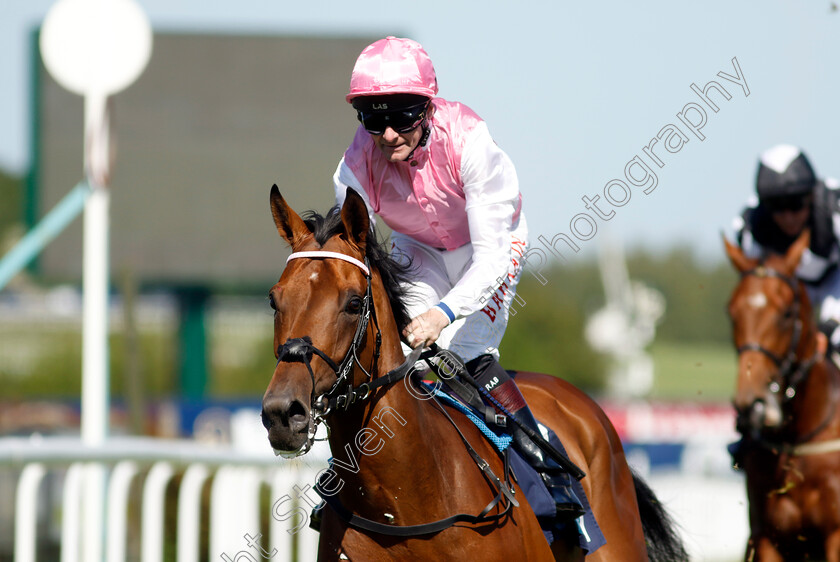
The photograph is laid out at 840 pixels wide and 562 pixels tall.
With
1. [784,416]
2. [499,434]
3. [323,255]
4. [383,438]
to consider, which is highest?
[323,255]

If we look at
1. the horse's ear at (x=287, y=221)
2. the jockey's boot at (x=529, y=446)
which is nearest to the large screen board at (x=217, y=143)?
the jockey's boot at (x=529, y=446)

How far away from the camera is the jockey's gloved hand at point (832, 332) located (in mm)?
5797

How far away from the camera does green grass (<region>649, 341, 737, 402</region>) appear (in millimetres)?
47875

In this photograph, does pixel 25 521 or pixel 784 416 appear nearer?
pixel 25 521

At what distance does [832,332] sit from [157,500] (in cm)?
386

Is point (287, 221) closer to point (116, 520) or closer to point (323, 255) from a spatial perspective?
point (323, 255)

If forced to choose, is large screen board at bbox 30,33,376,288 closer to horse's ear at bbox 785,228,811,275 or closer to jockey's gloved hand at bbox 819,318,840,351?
jockey's gloved hand at bbox 819,318,840,351

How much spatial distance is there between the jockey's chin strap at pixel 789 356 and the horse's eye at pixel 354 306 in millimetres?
3046

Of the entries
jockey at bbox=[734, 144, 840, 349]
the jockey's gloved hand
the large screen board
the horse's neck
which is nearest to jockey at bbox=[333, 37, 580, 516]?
the horse's neck

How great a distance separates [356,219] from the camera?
2.90m

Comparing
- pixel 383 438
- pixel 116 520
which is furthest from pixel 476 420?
pixel 116 520

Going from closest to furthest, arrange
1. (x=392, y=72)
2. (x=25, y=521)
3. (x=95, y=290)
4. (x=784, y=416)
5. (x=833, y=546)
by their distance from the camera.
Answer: (x=392, y=72)
(x=25, y=521)
(x=833, y=546)
(x=784, y=416)
(x=95, y=290)

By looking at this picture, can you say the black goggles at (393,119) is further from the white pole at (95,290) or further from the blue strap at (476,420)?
the white pole at (95,290)

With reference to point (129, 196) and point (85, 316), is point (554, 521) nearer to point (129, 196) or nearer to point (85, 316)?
point (85, 316)
